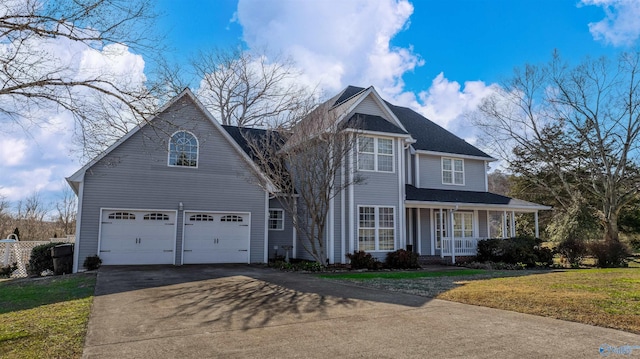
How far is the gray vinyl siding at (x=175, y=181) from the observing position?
15.5 meters

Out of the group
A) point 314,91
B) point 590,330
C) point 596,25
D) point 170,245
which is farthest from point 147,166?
point 596,25

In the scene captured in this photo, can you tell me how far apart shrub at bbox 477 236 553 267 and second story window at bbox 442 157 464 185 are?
11.4ft

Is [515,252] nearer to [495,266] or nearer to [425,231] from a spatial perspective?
[495,266]

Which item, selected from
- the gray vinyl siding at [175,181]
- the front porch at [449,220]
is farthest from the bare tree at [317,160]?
the front porch at [449,220]

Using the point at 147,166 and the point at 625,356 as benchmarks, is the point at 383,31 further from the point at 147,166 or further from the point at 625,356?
the point at 625,356

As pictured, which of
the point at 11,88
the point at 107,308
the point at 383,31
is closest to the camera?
the point at 11,88

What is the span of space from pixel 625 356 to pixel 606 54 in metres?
25.5

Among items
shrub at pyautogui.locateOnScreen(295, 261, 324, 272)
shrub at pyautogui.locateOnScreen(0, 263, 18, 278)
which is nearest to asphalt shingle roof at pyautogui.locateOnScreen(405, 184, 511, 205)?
shrub at pyautogui.locateOnScreen(295, 261, 324, 272)

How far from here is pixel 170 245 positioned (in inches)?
653

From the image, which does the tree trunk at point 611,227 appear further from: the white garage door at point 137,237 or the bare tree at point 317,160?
the white garage door at point 137,237

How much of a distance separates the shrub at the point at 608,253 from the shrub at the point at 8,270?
80.8ft

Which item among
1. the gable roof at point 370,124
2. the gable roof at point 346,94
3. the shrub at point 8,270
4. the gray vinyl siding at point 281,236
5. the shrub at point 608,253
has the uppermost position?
the gable roof at point 346,94

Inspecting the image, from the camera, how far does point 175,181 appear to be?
55.0 feet

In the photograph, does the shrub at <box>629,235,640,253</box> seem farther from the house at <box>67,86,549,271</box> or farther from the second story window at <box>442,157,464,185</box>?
the second story window at <box>442,157,464,185</box>
